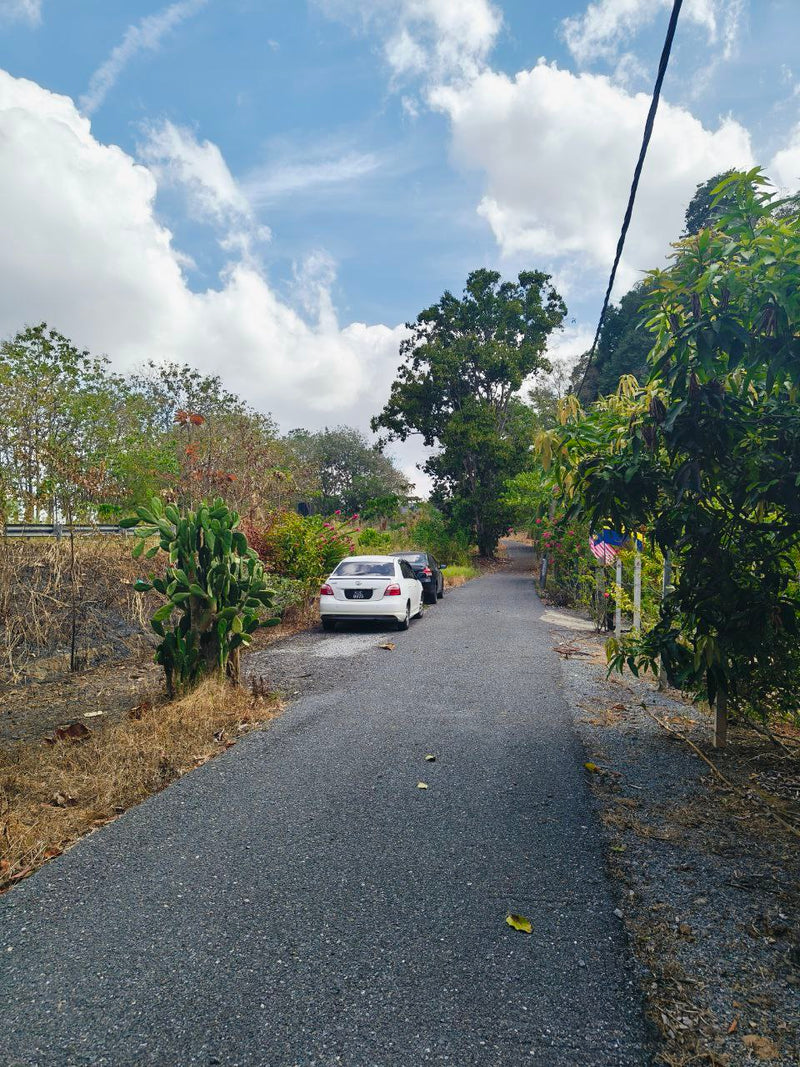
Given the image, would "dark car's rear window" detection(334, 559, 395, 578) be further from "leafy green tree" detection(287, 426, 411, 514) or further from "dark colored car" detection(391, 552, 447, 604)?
"leafy green tree" detection(287, 426, 411, 514)

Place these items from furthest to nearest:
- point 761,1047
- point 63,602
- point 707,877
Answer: point 63,602
point 707,877
point 761,1047

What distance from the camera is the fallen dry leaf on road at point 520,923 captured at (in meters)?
3.00

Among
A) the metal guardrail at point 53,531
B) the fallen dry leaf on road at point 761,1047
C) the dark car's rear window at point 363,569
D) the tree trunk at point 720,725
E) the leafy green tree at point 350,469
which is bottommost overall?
the fallen dry leaf on road at point 761,1047

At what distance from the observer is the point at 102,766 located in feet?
16.6

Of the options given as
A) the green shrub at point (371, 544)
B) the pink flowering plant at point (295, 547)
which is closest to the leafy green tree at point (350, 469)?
the green shrub at point (371, 544)

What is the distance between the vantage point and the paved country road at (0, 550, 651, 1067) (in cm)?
236

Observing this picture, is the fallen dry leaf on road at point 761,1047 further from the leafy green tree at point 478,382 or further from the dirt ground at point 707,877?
the leafy green tree at point 478,382

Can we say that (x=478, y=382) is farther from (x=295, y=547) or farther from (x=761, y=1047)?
(x=761, y=1047)

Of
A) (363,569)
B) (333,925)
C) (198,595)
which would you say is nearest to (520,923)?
(333,925)

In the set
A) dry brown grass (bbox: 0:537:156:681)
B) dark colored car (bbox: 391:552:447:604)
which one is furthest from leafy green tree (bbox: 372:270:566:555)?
dry brown grass (bbox: 0:537:156:681)

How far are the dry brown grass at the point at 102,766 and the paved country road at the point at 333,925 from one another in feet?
0.74

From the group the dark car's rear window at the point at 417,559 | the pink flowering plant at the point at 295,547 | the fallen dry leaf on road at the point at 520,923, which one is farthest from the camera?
the dark car's rear window at the point at 417,559

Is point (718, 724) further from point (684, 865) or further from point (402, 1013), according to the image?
point (402, 1013)

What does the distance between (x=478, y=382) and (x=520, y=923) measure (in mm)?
35388
